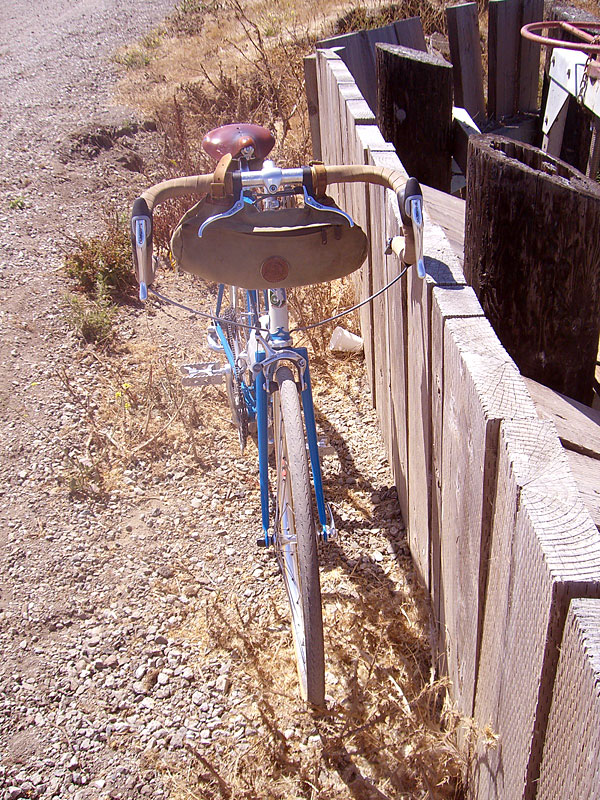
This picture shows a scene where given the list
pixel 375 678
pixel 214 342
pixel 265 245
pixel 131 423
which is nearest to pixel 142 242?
pixel 265 245

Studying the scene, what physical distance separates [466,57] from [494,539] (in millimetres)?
5354

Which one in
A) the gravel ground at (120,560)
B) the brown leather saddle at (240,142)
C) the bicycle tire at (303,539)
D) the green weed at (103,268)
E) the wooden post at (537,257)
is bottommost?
the gravel ground at (120,560)

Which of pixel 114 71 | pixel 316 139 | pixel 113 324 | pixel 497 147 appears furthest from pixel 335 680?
pixel 114 71

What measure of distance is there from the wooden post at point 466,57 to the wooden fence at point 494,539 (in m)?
3.31

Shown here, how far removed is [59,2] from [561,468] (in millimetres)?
21526

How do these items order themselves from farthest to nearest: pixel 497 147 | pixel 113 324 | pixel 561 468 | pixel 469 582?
pixel 113 324, pixel 497 147, pixel 469 582, pixel 561 468

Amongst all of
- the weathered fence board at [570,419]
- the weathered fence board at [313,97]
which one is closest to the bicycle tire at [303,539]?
the weathered fence board at [570,419]

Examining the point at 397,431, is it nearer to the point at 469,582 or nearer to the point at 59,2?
the point at 469,582

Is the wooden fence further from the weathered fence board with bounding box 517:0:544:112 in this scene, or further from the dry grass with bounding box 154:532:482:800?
the weathered fence board with bounding box 517:0:544:112

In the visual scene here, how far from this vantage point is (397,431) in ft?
11.1

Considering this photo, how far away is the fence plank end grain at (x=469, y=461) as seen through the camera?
168cm

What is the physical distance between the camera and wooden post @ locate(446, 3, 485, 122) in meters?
5.74

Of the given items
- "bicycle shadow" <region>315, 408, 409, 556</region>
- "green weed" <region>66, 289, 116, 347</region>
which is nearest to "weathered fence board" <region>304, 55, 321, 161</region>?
"green weed" <region>66, 289, 116, 347</region>

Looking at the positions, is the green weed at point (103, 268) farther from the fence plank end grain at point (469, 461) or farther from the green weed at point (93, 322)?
the fence plank end grain at point (469, 461)
